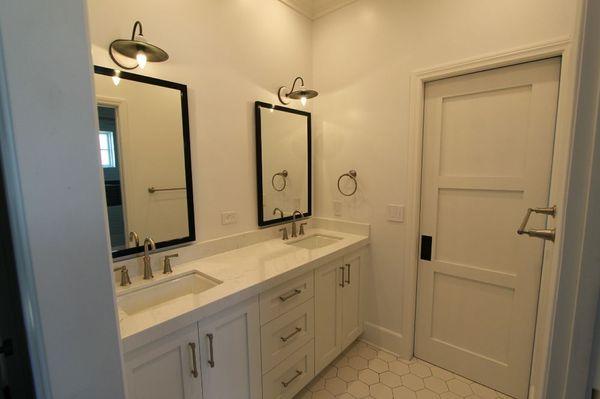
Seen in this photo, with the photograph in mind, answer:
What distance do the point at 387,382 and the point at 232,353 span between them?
1242 mm

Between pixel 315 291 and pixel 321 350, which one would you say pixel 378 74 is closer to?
pixel 315 291

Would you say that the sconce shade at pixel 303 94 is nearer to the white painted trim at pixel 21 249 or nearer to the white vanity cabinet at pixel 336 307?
the white vanity cabinet at pixel 336 307

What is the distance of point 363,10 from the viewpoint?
2.18 metres

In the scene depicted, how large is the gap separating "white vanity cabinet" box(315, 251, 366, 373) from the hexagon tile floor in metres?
0.15

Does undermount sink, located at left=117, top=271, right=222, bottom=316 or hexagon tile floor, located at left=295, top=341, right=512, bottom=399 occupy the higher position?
undermount sink, located at left=117, top=271, right=222, bottom=316

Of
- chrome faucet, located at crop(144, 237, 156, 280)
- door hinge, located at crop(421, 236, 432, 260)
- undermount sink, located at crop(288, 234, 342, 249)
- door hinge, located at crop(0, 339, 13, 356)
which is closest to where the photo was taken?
door hinge, located at crop(0, 339, 13, 356)

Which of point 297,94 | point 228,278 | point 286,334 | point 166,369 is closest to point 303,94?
point 297,94

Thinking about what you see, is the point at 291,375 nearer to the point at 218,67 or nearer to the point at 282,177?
the point at 282,177

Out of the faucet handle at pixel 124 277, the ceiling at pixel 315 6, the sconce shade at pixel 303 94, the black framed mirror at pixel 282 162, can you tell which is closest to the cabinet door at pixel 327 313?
the black framed mirror at pixel 282 162

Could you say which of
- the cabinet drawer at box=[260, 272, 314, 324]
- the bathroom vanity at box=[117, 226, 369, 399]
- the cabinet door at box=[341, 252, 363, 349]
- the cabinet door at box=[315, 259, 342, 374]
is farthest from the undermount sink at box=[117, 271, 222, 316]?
the cabinet door at box=[341, 252, 363, 349]

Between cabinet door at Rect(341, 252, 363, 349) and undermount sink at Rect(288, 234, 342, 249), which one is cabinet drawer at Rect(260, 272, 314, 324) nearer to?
cabinet door at Rect(341, 252, 363, 349)

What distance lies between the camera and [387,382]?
6.46ft

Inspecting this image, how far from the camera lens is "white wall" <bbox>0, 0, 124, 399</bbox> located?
0.43 m

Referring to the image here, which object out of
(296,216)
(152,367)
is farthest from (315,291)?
(152,367)
